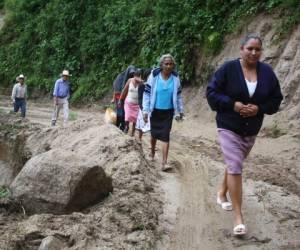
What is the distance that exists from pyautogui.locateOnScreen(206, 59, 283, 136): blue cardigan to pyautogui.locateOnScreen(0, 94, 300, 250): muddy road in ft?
3.47

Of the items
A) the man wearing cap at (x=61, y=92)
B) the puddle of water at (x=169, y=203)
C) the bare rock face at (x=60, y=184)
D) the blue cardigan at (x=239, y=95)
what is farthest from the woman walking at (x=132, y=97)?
the blue cardigan at (x=239, y=95)

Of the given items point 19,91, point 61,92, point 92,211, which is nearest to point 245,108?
point 92,211

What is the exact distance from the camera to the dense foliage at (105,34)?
16750mm

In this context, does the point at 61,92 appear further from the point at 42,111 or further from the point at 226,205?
the point at 226,205

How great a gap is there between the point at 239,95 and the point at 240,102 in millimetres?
69

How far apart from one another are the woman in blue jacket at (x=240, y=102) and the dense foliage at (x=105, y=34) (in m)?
9.02

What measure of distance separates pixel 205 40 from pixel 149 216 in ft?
38.2

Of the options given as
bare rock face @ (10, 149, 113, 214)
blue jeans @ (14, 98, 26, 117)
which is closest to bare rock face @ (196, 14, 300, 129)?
blue jeans @ (14, 98, 26, 117)

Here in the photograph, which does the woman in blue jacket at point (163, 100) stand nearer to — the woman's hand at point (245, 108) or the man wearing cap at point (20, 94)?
the woman's hand at point (245, 108)

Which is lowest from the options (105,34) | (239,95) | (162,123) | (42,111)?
(42,111)

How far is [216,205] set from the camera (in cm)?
653

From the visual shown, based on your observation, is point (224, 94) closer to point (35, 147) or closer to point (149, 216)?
point (149, 216)

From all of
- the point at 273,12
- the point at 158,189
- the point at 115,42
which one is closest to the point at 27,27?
the point at 115,42

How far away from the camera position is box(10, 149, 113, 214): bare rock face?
20.3 ft
